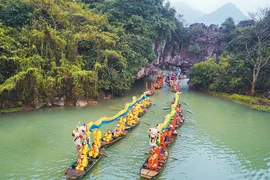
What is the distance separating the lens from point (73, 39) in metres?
21.5

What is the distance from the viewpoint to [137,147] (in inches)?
476

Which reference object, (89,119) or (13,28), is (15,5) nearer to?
(13,28)

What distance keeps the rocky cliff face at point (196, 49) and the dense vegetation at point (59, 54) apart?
1312 centimetres

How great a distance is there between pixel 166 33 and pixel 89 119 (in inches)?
904

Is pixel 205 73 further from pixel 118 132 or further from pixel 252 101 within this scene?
pixel 118 132

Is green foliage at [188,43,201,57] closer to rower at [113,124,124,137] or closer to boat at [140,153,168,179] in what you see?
rower at [113,124,124,137]

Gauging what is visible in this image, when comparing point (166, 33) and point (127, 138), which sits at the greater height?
point (166, 33)

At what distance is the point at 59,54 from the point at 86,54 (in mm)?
3081

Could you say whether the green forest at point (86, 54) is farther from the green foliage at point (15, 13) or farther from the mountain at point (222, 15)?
the mountain at point (222, 15)

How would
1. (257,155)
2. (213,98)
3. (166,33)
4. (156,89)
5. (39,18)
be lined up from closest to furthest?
(257,155)
(39,18)
(213,98)
(156,89)
(166,33)

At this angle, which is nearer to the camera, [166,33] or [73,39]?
[73,39]

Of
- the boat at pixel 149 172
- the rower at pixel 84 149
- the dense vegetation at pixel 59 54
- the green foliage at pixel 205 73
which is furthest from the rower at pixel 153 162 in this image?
the green foliage at pixel 205 73

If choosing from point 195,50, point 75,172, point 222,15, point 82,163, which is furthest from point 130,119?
point 222,15

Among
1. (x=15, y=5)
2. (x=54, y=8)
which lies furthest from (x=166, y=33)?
(x=15, y=5)
